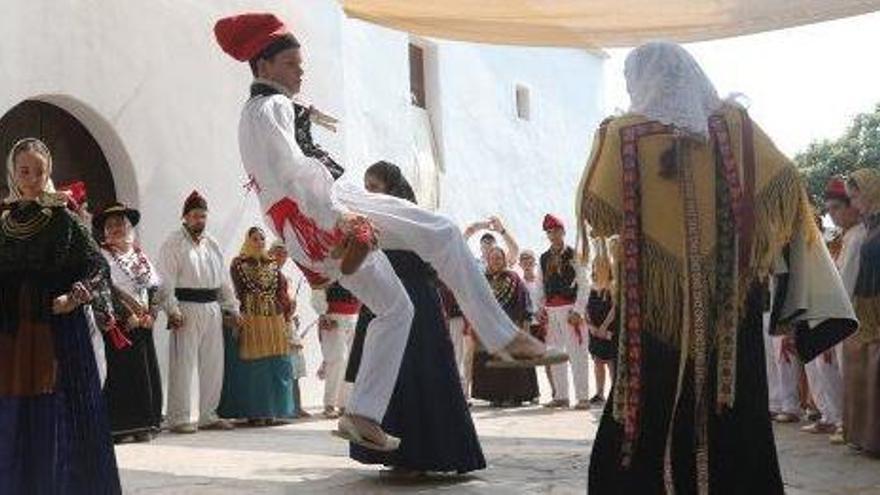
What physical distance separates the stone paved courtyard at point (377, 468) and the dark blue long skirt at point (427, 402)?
0.35 feet

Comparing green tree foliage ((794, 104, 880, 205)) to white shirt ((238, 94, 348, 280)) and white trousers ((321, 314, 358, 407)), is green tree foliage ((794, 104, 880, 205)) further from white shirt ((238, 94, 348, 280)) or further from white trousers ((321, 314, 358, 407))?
white shirt ((238, 94, 348, 280))

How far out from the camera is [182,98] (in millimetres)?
9859

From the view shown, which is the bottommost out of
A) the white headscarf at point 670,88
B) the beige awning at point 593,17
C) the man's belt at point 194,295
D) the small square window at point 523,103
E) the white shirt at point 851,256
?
the white shirt at point 851,256

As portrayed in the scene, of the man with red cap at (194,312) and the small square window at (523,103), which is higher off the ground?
the small square window at (523,103)

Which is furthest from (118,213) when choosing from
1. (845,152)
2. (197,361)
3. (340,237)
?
(845,152)

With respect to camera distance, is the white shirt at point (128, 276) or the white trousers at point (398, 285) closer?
the white trousers at point (398, 285)

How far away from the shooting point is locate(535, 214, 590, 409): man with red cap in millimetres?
9547

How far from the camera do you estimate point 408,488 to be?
14.7ft

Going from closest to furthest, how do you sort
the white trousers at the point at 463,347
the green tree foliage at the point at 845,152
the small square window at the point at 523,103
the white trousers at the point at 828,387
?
the white trousers at the point at 828,387
the white trousers at the point at 463,347
the small square window at the point at 523,103
the green tree foliage at the point at 845,152

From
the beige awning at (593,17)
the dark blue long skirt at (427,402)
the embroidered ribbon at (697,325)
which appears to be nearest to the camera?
the embroidered ribbon at (697,325)

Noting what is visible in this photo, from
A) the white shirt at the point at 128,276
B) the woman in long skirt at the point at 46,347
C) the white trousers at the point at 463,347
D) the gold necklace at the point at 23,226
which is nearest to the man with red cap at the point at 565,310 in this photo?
the white trousers at the point at 463,347

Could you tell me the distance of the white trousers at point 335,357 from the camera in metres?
9.38

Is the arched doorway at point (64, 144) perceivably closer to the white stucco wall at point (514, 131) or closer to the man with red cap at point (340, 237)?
the man with red cap at point (340, 237)

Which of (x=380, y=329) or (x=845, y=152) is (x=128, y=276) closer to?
(x=380, y=329)
